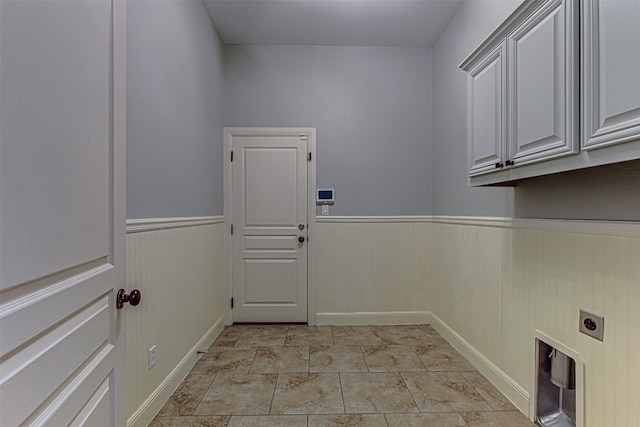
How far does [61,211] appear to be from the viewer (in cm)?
67

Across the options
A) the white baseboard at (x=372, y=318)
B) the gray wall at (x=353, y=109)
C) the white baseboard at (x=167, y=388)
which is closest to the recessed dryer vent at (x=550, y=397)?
the white baseboard at (x=372, y=318)

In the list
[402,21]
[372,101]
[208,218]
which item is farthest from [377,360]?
[402,21]

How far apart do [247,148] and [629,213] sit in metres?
3.04

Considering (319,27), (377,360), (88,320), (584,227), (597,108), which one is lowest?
(377,360)

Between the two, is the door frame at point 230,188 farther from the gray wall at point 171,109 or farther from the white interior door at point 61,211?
the white interior door at point 61,211

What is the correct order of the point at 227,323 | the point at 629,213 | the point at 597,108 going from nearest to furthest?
the point at 597,108
the point at 629,213
the point at 227,323

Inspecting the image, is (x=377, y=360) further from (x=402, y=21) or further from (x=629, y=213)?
(x=402, y=21)

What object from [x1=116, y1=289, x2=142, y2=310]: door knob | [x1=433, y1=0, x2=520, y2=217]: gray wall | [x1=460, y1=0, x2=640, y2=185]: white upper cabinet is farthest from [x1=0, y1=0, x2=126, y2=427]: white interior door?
[x1=433, y1=0, x2=520, y2=217]: gray wall

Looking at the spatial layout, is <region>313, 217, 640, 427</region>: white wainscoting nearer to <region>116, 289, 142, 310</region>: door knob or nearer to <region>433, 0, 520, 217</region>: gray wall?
<region>433, 0, 520, 217</region>: gray wall

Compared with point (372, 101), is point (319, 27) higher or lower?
higher

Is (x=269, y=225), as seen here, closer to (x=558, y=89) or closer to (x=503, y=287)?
(x=503, y=287)

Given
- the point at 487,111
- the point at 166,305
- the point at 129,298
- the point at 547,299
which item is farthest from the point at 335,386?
the point at 487,111

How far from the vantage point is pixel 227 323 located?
11.4ft

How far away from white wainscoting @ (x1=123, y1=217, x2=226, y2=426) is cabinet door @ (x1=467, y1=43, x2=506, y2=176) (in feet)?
6.35
